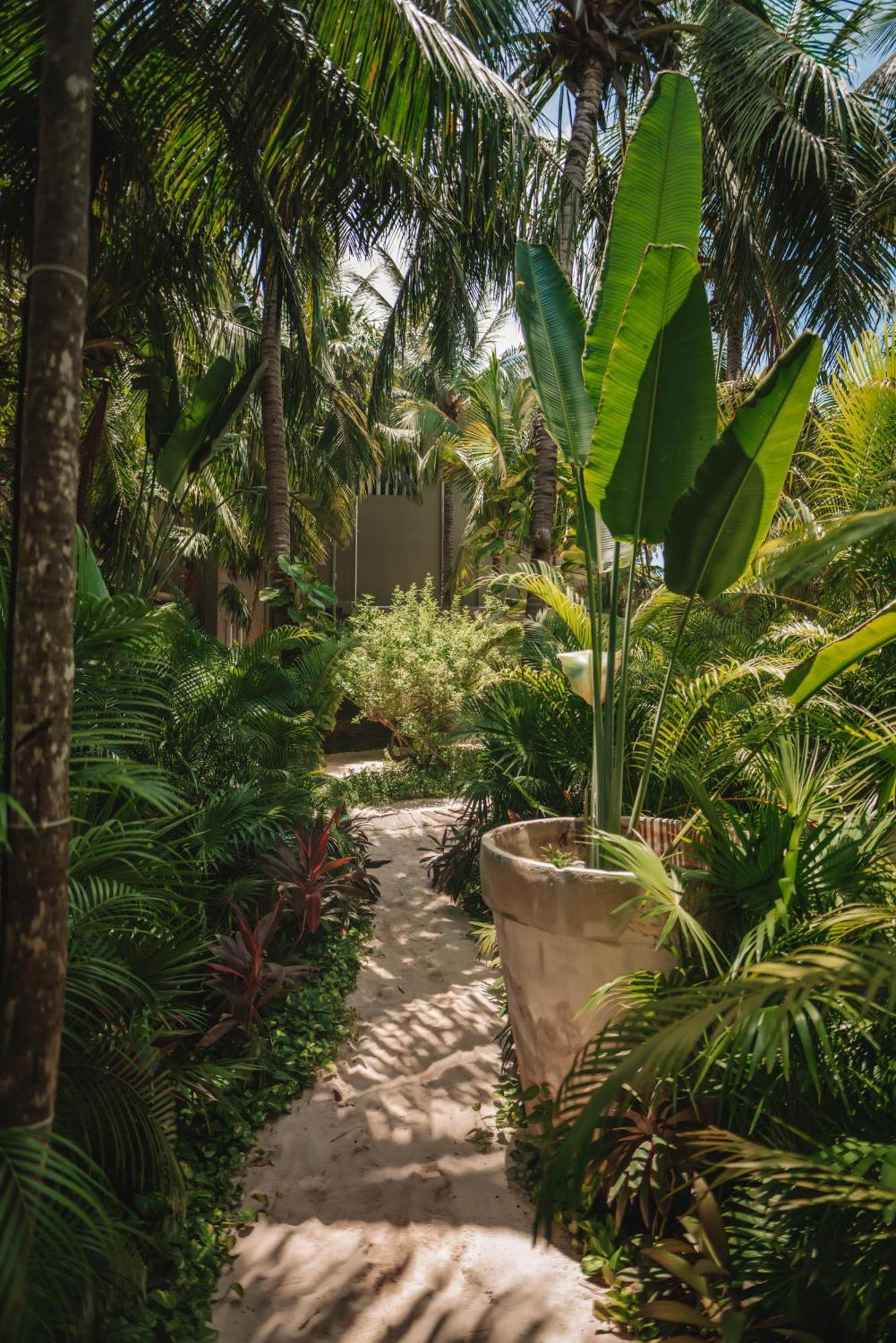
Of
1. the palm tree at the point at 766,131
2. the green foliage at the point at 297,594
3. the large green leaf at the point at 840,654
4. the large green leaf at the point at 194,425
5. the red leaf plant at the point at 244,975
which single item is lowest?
the red leaf plant at the point at 244,975

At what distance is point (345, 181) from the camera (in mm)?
4461

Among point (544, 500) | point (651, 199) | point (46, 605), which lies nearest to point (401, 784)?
point (544, 500)

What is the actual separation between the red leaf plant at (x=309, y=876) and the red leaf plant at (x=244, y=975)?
1.44 ft

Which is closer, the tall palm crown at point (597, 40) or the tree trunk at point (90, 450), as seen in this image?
the tall palm crown at point (597, 40)

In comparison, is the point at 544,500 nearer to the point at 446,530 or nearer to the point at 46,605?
the point at 46,605

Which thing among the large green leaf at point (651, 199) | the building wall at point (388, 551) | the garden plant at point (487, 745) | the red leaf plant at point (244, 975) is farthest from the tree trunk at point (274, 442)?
the building wall at point (388, 551)

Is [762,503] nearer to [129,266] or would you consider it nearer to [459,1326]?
[459,1326]

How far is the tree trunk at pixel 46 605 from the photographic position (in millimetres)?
1495

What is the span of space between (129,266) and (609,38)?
158 inches

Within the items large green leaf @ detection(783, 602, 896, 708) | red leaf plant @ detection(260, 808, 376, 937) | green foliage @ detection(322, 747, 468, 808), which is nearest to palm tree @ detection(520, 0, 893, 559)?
red leaf plant @ detection(260, 808, 376, 937)

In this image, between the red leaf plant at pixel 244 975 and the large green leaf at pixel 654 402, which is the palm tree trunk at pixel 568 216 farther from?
the red leaf plant at pixel 244 975

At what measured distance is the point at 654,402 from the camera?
2.44 meters

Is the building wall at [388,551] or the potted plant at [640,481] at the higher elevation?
the building wall at [388,551]

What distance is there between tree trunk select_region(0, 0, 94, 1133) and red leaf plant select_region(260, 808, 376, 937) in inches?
93.5
